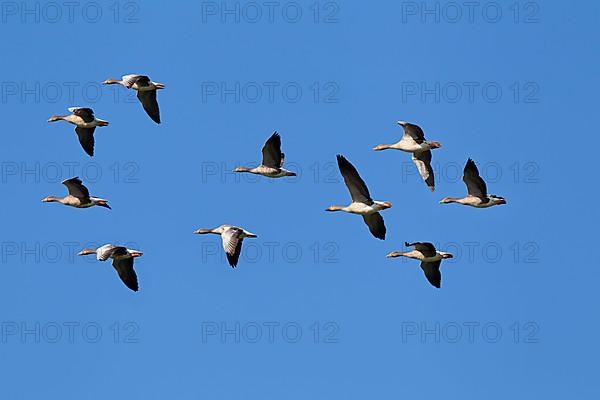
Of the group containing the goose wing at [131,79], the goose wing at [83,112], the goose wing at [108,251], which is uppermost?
the goose wing at [131,79]

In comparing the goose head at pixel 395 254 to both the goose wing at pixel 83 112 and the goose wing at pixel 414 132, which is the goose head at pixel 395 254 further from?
the goose wing at pixel 83 112

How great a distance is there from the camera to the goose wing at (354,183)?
1554 inches

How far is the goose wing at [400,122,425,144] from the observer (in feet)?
138

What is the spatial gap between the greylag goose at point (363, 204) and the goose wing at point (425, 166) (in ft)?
11.2

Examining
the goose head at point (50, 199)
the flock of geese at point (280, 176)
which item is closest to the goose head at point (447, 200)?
the flock of geese at point (280, 176)

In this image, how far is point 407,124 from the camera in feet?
137

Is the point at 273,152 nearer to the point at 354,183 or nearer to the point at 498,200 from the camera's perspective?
the point at 354,183

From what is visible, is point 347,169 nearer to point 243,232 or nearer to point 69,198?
point 243,232

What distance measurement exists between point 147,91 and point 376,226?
6822mm

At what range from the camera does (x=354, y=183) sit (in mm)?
40000

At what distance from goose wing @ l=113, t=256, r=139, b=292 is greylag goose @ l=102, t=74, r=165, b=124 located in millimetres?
3682

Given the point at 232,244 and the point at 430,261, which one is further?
the point at 430,261

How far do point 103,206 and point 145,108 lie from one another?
109 inches

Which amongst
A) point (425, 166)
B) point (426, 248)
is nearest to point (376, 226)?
point (426, 248)
